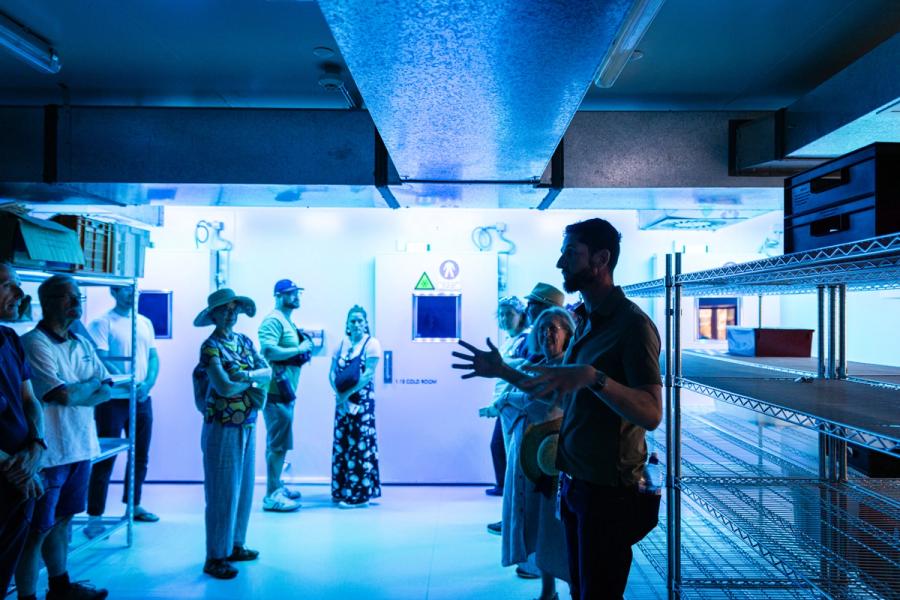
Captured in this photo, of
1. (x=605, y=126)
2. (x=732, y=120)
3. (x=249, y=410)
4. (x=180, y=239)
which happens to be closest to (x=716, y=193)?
(x=732, y=120)

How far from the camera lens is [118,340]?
4.30 meters

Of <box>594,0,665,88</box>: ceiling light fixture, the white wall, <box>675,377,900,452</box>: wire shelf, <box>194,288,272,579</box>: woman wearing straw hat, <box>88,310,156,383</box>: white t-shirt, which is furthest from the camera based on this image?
the white wall

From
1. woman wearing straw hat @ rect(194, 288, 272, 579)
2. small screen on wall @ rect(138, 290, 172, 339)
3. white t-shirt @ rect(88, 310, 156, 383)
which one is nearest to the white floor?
woman wearing straw hat @ rect(194, 288, 272, 579)

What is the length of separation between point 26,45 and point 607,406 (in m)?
2.83

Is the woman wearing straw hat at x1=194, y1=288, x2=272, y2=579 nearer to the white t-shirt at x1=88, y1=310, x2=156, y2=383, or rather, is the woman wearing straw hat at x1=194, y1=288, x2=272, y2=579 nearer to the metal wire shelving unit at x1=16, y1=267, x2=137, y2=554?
the metal wire shelving unit at x1=16, y1=267, x2=137, y2=554

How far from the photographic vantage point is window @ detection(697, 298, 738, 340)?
5250 mm

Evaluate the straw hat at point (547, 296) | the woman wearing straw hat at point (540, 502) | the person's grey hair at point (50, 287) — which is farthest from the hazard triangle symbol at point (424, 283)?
the person's grey hair at point (50, 287)

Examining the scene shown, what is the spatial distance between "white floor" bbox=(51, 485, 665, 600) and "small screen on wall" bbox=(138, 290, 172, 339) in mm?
1532

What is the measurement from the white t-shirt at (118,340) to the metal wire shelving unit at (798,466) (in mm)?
3692

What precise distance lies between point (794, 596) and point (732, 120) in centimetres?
253

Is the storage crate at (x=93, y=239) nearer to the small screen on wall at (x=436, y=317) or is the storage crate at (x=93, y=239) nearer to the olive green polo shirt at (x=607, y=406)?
the small screen on wall at (x=436, y=317)

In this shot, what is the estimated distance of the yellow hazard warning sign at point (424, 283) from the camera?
5223 mm

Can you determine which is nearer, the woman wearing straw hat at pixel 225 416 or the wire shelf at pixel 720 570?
the wire shelf at pixel 720 570

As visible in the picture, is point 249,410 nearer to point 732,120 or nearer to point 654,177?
point 654,177
